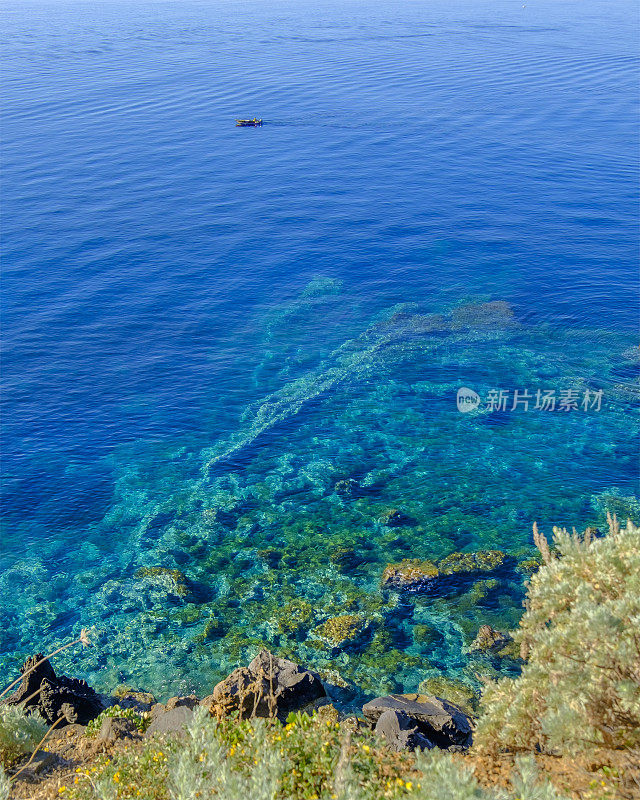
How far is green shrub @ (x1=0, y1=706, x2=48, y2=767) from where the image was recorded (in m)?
17.8

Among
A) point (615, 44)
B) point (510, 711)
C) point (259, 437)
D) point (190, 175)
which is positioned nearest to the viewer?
point (510, 711)

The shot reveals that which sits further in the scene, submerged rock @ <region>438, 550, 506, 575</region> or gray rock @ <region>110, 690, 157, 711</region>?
submerged rock @ <region>438, 550, 506, 575</region>

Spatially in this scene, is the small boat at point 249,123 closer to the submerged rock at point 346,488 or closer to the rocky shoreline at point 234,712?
the submerged rock at point 346,488

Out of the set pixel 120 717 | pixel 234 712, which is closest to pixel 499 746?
pixel 234 712

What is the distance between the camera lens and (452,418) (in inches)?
1797

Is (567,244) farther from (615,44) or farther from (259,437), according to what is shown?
(615,44)

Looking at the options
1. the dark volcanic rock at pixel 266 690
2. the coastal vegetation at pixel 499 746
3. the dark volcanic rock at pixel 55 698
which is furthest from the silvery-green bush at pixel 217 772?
the dark volcanic rock at pixel 55 698

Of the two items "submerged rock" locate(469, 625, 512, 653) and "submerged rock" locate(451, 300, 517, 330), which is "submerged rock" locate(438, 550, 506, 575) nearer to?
"submerged rock" locate(469, 625, 512, 653)

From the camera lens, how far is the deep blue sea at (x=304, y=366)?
31516mm

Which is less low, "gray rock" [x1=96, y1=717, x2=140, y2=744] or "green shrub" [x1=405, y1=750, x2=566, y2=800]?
"green shrub" [x1=405, y1=750, x2=566, y2=800]

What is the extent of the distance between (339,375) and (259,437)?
928 cm

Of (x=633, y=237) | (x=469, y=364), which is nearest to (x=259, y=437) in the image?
(x=469, y=364)

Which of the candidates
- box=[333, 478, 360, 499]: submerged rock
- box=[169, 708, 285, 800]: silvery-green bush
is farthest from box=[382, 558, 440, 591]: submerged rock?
box=[169, 708, 285, 800]: silvery-green bush

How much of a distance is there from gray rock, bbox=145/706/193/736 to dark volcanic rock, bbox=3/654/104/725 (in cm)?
345
